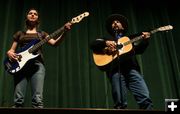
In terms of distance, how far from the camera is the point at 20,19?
5168 mm

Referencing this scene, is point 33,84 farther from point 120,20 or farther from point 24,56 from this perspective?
point 120,20

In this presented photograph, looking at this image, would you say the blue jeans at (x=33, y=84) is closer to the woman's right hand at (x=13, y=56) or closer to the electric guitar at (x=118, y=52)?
the woman's right hand at (x=13, y=56)

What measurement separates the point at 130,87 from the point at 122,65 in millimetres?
242

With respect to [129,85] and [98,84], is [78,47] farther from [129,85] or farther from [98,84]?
[129,85]

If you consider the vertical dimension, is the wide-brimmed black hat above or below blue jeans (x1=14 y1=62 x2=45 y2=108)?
above

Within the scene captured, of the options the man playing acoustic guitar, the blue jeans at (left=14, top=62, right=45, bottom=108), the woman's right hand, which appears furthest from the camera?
the woman's right hand

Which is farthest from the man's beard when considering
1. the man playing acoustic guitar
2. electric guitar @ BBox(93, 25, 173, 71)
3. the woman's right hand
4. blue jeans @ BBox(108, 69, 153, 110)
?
blue jeans @ BBox(108, 69, 153, 110)

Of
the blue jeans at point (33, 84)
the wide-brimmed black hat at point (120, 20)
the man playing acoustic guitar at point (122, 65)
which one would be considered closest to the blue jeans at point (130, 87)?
the man playing acoustic guitar at point (122, 65)

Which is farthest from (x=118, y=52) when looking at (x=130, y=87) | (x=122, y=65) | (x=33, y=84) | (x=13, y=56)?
(x=13, y=56)

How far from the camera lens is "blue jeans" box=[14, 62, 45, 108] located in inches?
133

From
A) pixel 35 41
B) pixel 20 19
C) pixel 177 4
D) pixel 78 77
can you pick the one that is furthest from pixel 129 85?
pixel 177 4

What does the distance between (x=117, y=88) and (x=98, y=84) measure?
1.34 m

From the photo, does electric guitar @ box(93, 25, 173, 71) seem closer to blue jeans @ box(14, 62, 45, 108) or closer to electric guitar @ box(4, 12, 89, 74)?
electric guitar @ box(4, 12, 89, 74)

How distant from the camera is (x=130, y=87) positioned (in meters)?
3.59
